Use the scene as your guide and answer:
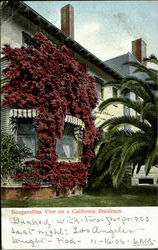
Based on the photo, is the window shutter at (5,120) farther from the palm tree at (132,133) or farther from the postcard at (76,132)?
A: the palm tree at (132,133)

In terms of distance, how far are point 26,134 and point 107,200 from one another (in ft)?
6.24

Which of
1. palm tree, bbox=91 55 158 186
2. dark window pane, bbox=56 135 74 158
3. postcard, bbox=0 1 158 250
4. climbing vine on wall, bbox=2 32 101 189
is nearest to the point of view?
postcard, bbox=0 1 158 250

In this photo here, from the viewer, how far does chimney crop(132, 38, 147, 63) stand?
4.72m

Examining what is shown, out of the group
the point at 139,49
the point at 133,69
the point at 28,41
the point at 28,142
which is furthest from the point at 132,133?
the point at 28,41

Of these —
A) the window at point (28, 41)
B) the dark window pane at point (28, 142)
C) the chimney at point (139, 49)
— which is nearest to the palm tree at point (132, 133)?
the chimney at point (139, 49)

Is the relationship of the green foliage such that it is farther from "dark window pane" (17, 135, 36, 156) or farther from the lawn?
the lawn

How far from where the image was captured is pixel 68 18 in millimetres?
4410

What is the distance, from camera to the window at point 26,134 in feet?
14.5

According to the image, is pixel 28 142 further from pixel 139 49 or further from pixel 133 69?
pixel 139 49

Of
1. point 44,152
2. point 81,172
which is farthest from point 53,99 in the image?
point 81,172

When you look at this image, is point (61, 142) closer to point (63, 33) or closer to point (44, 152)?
point (44, 152)

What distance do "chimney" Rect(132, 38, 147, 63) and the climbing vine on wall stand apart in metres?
1.39

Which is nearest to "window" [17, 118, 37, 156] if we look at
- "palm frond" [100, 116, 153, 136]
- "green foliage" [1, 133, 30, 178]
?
"green foliage" [1, 133, 30, 178]

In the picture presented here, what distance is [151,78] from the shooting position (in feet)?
16.5
